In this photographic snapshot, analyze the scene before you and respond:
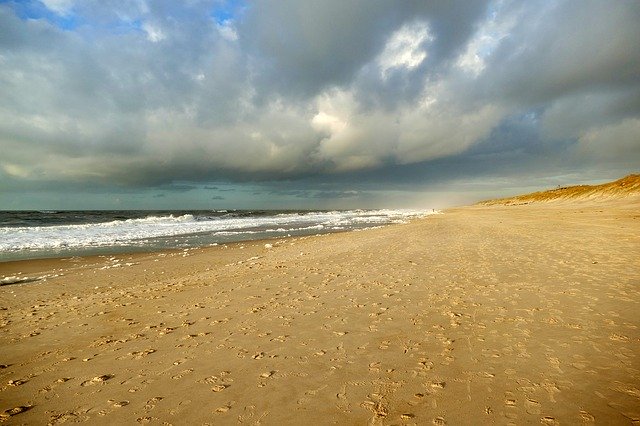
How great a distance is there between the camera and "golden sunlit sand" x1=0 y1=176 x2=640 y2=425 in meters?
4.34

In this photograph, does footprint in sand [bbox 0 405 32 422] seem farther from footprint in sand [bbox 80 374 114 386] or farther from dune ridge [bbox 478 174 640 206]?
dune ridge [bbox 478 174 640 206]

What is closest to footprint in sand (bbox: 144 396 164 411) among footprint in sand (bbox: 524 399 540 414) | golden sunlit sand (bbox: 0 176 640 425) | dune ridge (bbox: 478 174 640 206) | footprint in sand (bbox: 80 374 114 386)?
golden sunlit sand (bbox: 0 176 640 425)

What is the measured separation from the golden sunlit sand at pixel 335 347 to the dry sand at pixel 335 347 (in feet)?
0.11

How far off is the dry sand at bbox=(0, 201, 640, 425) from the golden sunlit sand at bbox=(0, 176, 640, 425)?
3 centimetres

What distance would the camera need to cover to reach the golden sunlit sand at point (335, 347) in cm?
434

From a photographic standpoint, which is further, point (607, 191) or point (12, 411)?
point (607, 191)

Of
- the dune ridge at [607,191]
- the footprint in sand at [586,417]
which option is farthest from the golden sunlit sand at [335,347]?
the dune ridge at [607,191]

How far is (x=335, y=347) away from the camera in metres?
6.10

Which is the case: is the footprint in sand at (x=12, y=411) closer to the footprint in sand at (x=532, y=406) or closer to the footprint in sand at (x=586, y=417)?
the footprint in sand at (x=532, y=406)

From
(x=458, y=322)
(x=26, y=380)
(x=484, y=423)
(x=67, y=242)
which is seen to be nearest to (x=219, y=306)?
(x=26, y=380)

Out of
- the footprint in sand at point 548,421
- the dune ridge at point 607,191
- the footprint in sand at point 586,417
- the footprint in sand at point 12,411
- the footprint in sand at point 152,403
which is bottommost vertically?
the footprint in sand at point 12,411

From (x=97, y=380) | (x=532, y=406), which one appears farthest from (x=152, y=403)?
(x=532, y=406)

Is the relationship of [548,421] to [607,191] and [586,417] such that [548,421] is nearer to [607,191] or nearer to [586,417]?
[586,417]

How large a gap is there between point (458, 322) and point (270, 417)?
4638 millimetres
